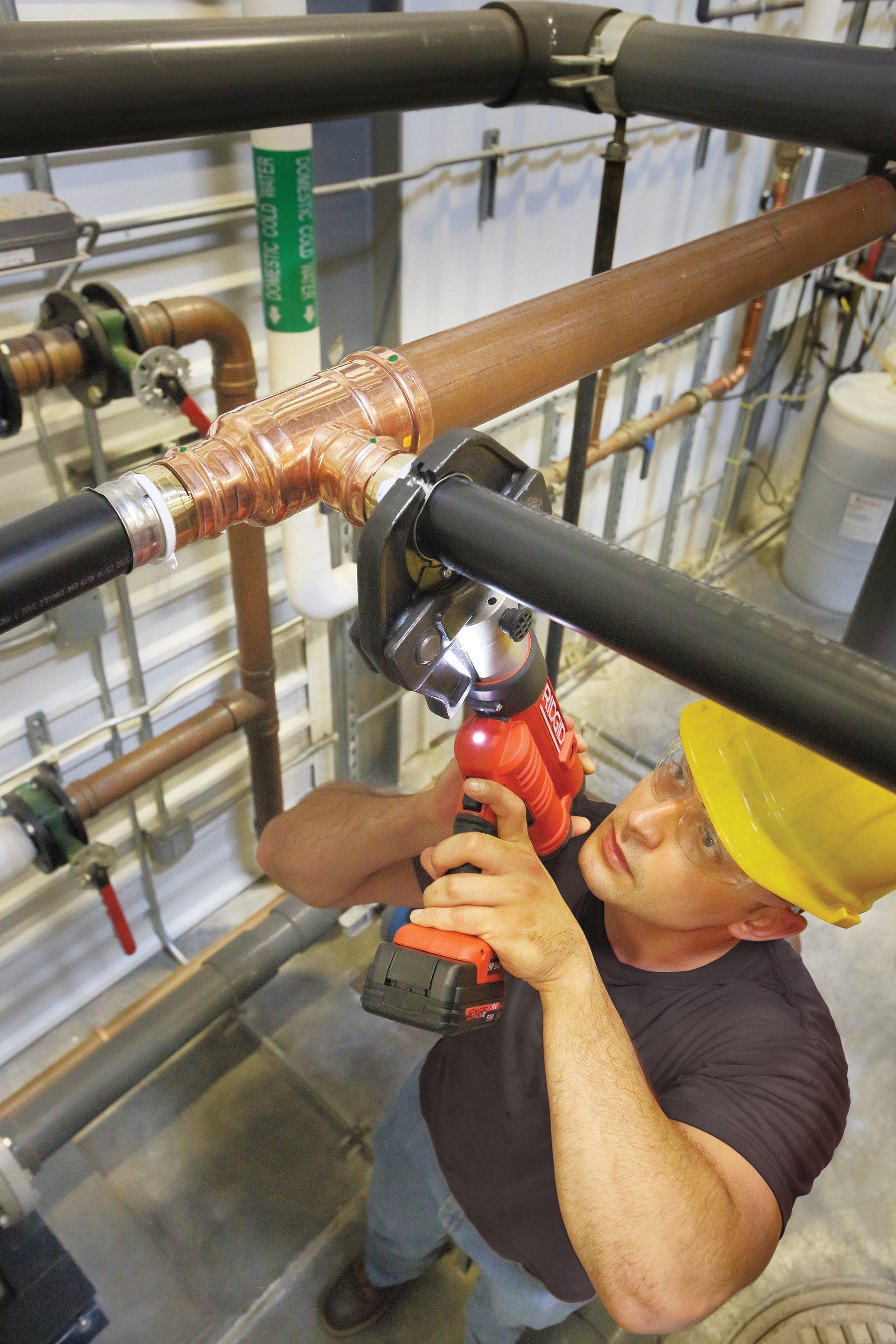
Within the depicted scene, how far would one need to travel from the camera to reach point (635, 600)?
463 mm

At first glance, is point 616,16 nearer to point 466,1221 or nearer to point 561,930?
point 561,930

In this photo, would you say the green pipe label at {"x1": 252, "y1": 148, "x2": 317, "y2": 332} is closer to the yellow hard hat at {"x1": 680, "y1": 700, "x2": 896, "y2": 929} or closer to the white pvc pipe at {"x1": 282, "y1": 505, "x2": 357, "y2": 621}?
the white pvc pipe at {"x1": 282, "y1": 505, "x2": 357, "y2": 621}

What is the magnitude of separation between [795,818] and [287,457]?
0.59m

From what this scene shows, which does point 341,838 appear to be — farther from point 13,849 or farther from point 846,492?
point 846,492

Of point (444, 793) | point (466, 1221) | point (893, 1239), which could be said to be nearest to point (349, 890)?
point (444, 793)

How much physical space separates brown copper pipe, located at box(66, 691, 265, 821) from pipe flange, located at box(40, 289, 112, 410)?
0.66 metres

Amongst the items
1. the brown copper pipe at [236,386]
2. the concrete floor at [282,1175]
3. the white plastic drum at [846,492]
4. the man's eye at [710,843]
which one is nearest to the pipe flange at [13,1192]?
the concrete floor at [282,1175]

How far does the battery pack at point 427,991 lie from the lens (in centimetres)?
75

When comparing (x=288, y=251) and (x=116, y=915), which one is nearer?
(x=288, y=251)

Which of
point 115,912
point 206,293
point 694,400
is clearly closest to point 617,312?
point 206,293

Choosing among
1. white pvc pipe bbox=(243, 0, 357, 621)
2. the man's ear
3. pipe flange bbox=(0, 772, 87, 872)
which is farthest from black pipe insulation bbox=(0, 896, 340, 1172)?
the man's ear

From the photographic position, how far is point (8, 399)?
117cm

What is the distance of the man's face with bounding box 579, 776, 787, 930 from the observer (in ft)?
3.14

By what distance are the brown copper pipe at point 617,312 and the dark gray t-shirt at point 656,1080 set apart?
0.60 metres
